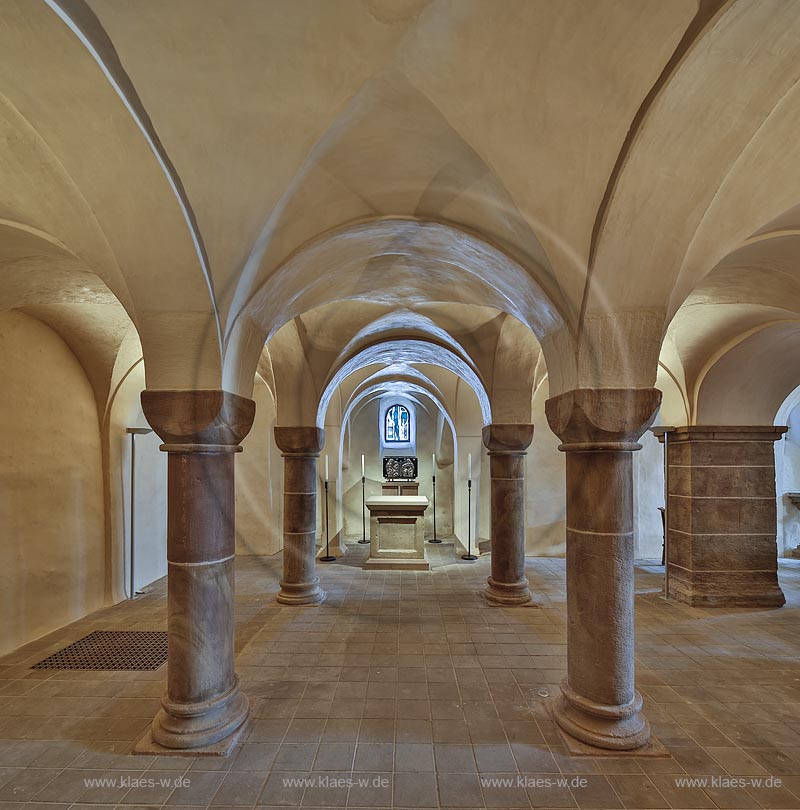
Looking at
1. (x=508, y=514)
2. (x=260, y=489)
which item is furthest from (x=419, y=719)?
(x=260, y=489)

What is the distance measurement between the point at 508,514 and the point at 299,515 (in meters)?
3.11

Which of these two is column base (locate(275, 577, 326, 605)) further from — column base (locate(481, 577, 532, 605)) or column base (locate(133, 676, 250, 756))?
column base (locate(133, 676, 250, 756))

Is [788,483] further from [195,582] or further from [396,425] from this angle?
[195,582]

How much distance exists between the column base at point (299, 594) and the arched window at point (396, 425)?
545 inches

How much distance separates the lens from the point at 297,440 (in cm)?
777

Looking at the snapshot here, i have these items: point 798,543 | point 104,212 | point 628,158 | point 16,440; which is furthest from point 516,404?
point 798,543

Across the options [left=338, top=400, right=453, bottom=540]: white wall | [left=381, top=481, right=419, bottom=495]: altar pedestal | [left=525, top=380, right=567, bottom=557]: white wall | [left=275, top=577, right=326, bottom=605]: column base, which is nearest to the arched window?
[left=338, top=400, right=453, bottom=540]: white wall

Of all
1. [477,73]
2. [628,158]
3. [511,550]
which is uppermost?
[477,73]

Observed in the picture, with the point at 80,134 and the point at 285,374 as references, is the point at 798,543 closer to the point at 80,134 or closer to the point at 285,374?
the point at 285,374

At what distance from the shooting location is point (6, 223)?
397 centimetres

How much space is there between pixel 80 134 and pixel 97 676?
485 centimetres

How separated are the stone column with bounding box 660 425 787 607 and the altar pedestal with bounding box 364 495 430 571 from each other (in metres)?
4.56

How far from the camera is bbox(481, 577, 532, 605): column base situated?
739cm

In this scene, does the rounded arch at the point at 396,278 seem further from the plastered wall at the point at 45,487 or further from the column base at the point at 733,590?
the column base at the point at 733,590
